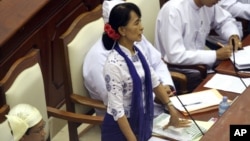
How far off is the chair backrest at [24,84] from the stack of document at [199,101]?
2.07 ft

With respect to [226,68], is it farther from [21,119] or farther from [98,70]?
[21,119]

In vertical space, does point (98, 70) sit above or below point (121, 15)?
below

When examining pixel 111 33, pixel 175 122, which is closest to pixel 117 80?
pixel 111 33

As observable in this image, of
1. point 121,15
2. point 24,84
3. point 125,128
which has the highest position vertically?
point 121,15

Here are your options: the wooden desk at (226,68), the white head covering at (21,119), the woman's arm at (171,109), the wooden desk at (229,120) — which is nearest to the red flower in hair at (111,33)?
the woman's arm at (171,109)

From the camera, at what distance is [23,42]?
311cm

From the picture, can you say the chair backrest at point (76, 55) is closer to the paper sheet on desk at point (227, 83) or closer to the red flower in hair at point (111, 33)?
the red flower in hair at point (111, 33)

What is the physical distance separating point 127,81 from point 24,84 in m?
0.51

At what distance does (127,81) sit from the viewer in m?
2.29

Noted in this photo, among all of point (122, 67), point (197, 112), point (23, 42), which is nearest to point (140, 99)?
point (122, 67)

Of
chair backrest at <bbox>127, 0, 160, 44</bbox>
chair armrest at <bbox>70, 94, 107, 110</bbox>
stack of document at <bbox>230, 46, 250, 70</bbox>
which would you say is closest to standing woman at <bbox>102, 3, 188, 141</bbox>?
chair armrest at <bbox>70, 94, 107, 110</bbox>

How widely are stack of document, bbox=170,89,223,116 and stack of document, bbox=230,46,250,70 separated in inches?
11.4

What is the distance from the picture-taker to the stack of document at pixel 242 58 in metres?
2.88

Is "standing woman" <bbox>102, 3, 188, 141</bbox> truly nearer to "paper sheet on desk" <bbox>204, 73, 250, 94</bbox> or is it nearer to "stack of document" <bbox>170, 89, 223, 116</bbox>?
"stack of document" <bbox>170, 89, 223, 116</bbox>
